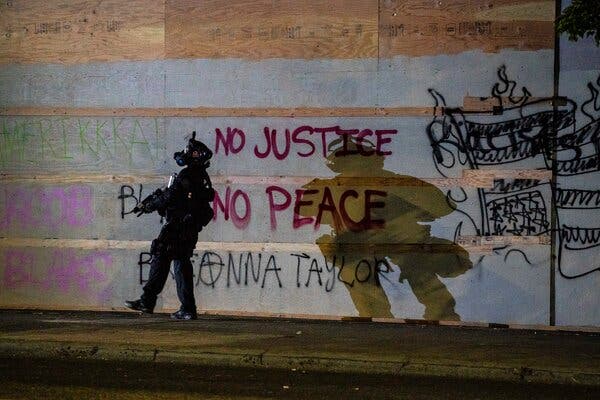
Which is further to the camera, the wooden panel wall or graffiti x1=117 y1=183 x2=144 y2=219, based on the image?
graffiti x1=117 y1=183 x2=144 y2=219

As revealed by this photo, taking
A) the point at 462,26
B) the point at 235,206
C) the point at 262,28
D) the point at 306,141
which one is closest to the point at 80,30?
the point at 262,28

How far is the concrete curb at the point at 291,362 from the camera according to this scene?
10508 mm

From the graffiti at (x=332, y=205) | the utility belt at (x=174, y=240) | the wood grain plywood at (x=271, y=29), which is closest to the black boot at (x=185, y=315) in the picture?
the utility belt at (x=174, y=240)

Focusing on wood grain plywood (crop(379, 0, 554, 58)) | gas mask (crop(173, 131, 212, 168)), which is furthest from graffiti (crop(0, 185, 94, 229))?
wood grain plywood (crop(379, 0, 554, 58))

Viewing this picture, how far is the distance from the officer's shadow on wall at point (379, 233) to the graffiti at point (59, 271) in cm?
268

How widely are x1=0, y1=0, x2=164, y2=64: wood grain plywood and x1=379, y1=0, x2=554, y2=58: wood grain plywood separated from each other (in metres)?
2.84

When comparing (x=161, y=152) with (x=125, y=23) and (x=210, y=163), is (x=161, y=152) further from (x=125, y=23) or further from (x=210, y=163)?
(x=125, y=23)

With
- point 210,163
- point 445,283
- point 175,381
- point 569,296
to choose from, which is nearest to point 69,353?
point 175,381

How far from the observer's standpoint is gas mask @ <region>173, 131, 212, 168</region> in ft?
45.0

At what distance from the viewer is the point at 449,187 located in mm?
13445

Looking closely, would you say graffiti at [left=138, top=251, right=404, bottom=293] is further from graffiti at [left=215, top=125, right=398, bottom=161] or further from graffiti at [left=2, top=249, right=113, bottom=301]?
graffiti at [left=215, top=125, right=398, bottom=161]

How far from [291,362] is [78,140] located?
4884mm

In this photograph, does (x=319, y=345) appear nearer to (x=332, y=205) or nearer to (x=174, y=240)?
(x=332, y=205)

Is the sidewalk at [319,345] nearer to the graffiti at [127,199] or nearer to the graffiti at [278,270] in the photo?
the graffiti at [278,270]
